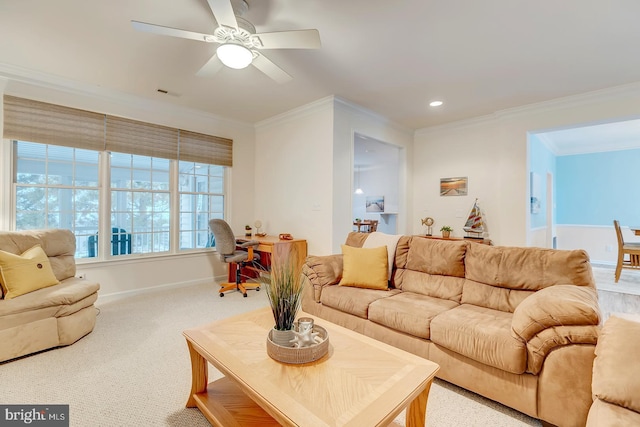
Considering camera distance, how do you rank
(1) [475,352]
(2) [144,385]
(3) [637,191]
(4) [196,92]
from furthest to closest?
(3) [637,191]
(4) [196,92]
(2) [144,385]
(1) [475,352]

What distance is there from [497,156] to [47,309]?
226 inches

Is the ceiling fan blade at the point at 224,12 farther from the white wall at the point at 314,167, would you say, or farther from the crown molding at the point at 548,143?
the crown molding at the point at 548,143

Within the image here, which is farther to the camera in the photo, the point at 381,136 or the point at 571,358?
the point at 381,136

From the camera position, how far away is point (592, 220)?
22.2 feet

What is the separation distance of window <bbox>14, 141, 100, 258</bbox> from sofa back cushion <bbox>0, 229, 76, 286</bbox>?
2.03 feet

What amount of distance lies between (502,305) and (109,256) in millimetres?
4484

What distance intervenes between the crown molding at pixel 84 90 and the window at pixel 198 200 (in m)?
0.79

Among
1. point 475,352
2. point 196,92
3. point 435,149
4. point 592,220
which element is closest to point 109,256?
point 196,92

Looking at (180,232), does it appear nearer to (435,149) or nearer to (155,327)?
(155,327)

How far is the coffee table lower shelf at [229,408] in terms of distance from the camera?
151cm

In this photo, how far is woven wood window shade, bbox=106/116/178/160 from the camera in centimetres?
386

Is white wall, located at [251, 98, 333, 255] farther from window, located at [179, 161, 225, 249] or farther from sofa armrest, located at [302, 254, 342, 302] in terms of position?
sofa armrest, located at [302, 254, 342, 302]

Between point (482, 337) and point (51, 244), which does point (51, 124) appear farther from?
point (482, 337)

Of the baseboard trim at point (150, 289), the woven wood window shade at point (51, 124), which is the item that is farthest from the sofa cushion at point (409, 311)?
the woven wood window shade at point (51, 124)
